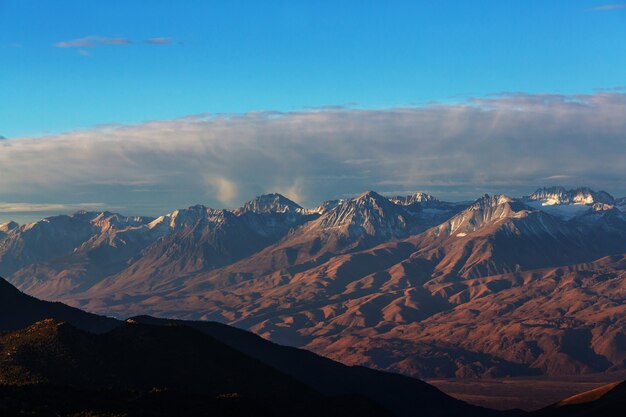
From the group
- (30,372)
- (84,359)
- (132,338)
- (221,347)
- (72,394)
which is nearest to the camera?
(72,394)

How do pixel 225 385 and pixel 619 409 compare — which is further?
pixel 619 409

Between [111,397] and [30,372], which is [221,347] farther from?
[111,397]

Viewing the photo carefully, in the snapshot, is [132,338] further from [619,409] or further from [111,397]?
[619,409]

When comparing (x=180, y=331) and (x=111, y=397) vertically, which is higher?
(x=180, y=331)

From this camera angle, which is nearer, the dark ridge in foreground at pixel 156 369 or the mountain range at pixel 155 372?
the mountain range at pixel 155 372

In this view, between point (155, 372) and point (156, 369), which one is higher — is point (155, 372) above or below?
below

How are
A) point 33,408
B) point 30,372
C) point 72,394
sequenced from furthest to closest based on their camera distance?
1. point 30,372
2. point 72,394
3. point 33,408

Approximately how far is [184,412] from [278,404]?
4338 cm

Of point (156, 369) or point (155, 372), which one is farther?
point (156, 369)

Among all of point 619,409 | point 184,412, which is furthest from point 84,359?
point 619,409

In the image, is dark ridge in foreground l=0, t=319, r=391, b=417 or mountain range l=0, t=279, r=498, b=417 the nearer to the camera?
mountain range l=0, t=279, r=498, b=417

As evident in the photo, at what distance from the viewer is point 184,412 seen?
121 meters

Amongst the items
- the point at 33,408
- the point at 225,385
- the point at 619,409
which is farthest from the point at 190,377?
the point at 619,409

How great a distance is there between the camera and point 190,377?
171 metres
